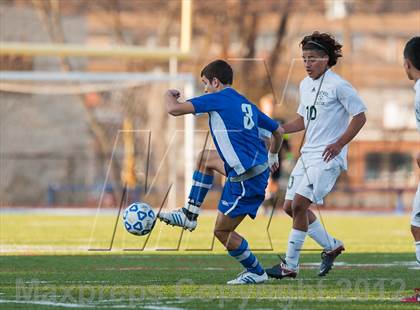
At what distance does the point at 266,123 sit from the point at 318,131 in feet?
2.03

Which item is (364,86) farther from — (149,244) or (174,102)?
(174,102)

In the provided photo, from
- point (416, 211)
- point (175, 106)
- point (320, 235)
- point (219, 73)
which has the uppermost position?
point (219, 73)

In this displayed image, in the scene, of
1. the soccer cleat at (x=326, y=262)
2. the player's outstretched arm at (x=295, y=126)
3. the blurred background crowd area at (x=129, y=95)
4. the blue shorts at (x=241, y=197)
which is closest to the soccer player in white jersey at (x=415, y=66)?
the blue shorts at (x=241, y=197)

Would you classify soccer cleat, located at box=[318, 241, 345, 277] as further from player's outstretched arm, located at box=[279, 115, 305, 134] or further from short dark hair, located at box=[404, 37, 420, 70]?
short dark hair, located at box=[404, 37, 420, 70]

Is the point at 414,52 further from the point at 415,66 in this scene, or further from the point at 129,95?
the point at 129,95

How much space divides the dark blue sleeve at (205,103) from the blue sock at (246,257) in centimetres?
102

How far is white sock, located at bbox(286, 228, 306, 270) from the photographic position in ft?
29.1

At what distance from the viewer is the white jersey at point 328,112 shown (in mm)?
8945

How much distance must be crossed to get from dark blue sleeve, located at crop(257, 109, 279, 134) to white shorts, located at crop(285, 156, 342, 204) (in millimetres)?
560

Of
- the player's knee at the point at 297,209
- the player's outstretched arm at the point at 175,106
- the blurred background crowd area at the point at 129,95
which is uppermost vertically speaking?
the player's outstretched arm at the point at 175,106

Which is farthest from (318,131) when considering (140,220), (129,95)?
(129,95)

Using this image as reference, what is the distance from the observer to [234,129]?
8.31 m

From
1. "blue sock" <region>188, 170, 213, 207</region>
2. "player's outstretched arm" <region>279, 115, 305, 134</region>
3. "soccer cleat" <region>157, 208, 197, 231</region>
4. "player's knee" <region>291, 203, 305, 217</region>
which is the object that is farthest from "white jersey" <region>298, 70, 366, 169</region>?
"soccer cleat" <region>157, 208, 197, 231</region>

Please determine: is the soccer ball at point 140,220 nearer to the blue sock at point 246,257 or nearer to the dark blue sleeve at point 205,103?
the blue sock at point 246,257
